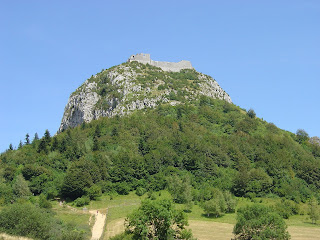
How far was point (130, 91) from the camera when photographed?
5285 inches

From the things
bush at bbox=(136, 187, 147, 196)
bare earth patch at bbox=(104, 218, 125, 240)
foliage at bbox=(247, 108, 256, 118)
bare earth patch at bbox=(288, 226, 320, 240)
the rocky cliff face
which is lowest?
bare earth patch at bbox=(288, 226, 320, 240)

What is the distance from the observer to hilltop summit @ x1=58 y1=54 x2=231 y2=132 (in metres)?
132

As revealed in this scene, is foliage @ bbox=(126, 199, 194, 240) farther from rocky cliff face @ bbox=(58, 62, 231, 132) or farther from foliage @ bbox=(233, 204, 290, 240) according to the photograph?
rocky cliff face @ bbox=(58, 62, 231, 132)

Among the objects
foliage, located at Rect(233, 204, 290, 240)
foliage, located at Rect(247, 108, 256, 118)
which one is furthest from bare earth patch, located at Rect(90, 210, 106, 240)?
foliage, located at Rect(247, 108, 256, 118)

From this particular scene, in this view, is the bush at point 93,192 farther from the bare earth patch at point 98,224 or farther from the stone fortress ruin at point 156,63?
the stone fortress ruin at point 156,63

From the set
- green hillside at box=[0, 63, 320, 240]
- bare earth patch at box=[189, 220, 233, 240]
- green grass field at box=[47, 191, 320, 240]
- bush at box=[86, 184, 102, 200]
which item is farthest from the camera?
bush at box=[86, 184, 102, 200]

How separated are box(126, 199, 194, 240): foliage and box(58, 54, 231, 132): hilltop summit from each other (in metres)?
74.6

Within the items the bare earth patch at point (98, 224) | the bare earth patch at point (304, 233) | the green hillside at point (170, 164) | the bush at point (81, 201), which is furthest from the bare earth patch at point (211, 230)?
the bush at point (81, 201)

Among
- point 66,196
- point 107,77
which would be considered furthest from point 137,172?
point 107,77

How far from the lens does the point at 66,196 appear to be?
8469cm

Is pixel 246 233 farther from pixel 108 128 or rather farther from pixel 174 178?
pixel 108 128

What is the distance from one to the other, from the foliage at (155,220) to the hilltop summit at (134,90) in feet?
245

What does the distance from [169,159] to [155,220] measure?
46601 mm

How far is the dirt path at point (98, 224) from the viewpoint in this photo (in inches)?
2317
